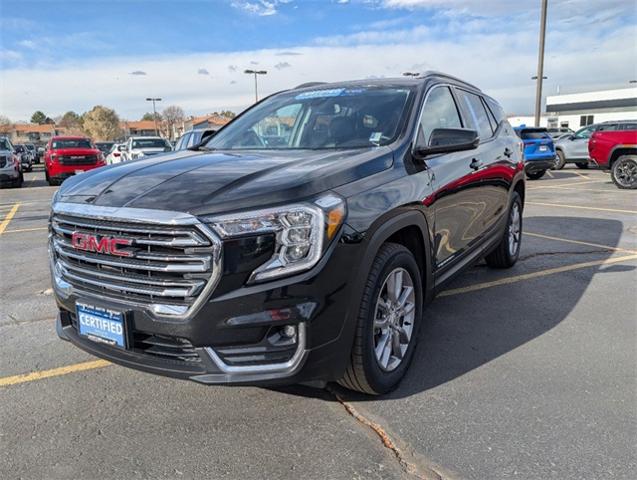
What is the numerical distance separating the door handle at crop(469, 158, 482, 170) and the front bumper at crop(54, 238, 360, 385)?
2.09 m

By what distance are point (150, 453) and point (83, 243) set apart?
1096 mm

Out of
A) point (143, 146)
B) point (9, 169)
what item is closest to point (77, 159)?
point (9, 169)

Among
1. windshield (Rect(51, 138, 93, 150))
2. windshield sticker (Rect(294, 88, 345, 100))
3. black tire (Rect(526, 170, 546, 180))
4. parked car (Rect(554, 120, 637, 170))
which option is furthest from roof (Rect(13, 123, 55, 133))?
windshield sticker (Rect(294, 88, 345, 100))

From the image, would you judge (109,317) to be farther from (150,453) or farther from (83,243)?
(150,453)

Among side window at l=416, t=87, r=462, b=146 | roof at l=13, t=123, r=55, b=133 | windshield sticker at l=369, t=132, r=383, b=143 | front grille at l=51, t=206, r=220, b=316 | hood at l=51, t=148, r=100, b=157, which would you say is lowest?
front grille at l=51, t=206, r=220, b=316

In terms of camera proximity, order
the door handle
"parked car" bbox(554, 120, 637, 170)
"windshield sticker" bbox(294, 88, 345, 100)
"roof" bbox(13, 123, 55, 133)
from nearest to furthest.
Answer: "windshield sticker" bbox(294, 88, 345, 100), the door handle, "parked car" bbox(554, 120, 637, 170), "roof" bbox(13, 123, 55, 133)

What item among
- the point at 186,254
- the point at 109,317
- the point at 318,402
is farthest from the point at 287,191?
the point at 318,402

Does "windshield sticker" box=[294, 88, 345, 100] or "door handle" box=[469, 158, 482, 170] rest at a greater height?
"windshield sticker" box=[294, 88, 345, 100]

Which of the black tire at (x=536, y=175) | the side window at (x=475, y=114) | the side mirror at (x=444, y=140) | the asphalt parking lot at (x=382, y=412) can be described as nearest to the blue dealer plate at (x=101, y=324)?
the asphalt parking lot at (x=382, y=412)

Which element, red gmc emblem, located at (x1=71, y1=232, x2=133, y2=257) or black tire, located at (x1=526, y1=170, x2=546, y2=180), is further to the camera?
black tire, located at (x1=526, y1=170, x2=546, y2=180)

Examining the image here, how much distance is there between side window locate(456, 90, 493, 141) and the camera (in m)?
4.56

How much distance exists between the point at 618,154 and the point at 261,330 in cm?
1415

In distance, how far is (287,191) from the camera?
2.47m

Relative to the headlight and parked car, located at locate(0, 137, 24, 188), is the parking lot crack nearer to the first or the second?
the headlight
